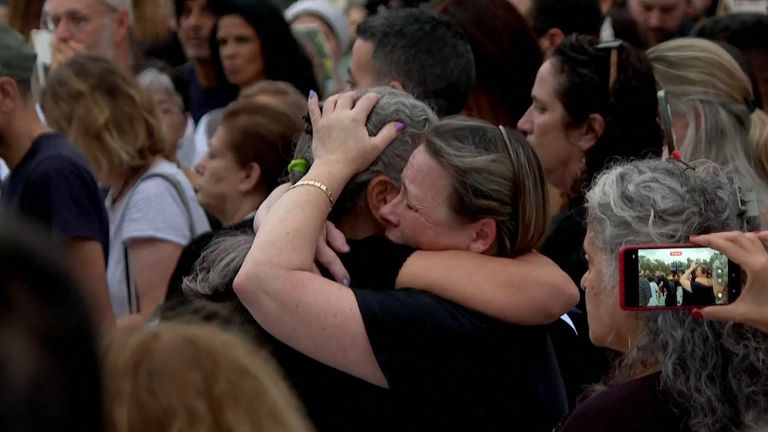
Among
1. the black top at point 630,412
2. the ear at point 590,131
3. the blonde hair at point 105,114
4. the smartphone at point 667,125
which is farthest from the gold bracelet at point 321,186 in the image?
the blonde hair at point 105,114

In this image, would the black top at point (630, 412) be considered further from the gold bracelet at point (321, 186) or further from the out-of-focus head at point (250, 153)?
the out-of-focus head at point (250, 153)

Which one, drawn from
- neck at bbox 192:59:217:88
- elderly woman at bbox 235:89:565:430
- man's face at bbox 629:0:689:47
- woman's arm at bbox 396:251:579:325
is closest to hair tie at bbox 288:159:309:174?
elderly woman at bbox 235:89:565:430

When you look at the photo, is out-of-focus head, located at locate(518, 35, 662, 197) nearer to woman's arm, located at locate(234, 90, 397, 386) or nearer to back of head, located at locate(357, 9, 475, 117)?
back of head, located at locate(357, 9, 475, 117)

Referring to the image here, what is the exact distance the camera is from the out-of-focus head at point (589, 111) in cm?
441

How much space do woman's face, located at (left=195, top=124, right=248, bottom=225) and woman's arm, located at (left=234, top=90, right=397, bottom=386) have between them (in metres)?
2.20

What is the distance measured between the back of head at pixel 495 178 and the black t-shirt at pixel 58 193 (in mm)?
2320

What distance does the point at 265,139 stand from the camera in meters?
5.05

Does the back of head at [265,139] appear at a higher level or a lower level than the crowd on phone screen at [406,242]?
lower

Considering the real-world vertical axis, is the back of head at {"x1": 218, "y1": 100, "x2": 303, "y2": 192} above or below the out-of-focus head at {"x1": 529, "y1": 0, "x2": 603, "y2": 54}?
above

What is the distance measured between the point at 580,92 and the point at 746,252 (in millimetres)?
2001

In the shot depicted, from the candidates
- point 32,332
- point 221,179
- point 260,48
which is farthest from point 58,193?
point 32,332

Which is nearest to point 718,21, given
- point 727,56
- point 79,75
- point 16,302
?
point 727,56

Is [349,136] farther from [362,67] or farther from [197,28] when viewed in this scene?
[197,28]

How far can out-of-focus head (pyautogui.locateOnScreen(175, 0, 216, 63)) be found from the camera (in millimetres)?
7635
